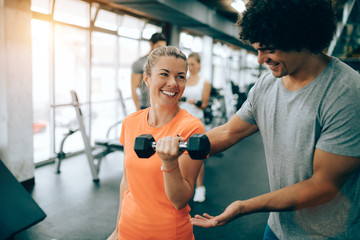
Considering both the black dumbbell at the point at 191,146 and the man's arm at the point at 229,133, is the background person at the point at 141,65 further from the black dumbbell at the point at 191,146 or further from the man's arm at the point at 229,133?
the black dumbbell at the point at 191,146

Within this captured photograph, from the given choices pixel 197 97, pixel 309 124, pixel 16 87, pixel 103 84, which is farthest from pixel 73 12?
pixel 309 124

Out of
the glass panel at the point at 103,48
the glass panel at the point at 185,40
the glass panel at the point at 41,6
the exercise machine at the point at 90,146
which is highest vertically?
the glass panel at the point at 185,40

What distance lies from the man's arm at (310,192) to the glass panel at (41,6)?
4.00 m

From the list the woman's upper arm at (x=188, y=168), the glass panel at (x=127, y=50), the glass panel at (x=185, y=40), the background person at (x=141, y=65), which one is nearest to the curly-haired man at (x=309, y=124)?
the woman's upper arm at (x=188, y=168)

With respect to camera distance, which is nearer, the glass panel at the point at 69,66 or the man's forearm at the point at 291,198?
the man's forearm at the point at 291,198

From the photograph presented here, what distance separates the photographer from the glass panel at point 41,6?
3830mm

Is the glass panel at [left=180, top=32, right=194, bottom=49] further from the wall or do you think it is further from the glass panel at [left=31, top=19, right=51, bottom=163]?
the wall

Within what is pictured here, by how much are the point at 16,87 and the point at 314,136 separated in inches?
130

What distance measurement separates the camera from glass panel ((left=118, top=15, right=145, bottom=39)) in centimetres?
559

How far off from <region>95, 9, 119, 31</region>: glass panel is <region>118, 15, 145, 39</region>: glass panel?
7.1 inches

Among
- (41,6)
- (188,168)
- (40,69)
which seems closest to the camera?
(188,168)

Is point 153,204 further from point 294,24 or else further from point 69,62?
point 69,62

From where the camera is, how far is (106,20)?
16.9 ft

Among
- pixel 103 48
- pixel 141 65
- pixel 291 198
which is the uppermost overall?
pixel 103 48
